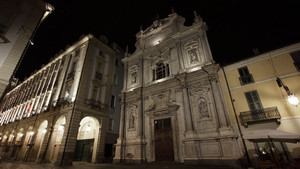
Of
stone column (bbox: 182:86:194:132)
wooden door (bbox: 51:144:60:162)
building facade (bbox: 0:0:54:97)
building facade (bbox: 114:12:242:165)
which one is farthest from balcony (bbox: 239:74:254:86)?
wooden door (bbox: 51:144:60:162)

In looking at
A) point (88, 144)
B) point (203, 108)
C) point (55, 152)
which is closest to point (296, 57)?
point (203, 108)

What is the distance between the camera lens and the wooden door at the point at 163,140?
40.2 ft

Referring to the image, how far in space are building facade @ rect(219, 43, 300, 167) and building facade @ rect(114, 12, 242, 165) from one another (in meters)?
1.53

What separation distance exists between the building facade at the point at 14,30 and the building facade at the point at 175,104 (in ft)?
Result: 33.6

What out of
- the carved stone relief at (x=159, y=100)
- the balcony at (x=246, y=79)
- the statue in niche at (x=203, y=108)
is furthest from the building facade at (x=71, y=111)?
the balcony at (x=246, y=79)

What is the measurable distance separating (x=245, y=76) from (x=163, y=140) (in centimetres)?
899

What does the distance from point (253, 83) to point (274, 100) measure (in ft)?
6.03

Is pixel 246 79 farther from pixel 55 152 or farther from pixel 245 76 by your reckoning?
pixel 55 152

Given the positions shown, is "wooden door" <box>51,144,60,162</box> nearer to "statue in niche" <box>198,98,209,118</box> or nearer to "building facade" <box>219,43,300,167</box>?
"statue in niche" <box>198,98,209,118</box>

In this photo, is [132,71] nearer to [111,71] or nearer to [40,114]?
[111,71]

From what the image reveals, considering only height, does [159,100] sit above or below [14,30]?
below

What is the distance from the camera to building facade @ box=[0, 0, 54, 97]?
8.82m

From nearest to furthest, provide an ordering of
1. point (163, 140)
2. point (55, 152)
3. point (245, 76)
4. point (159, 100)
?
point (245, 76), point (163, 140), point (159, 100), point (55, 152)

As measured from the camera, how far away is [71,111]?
15.1m
